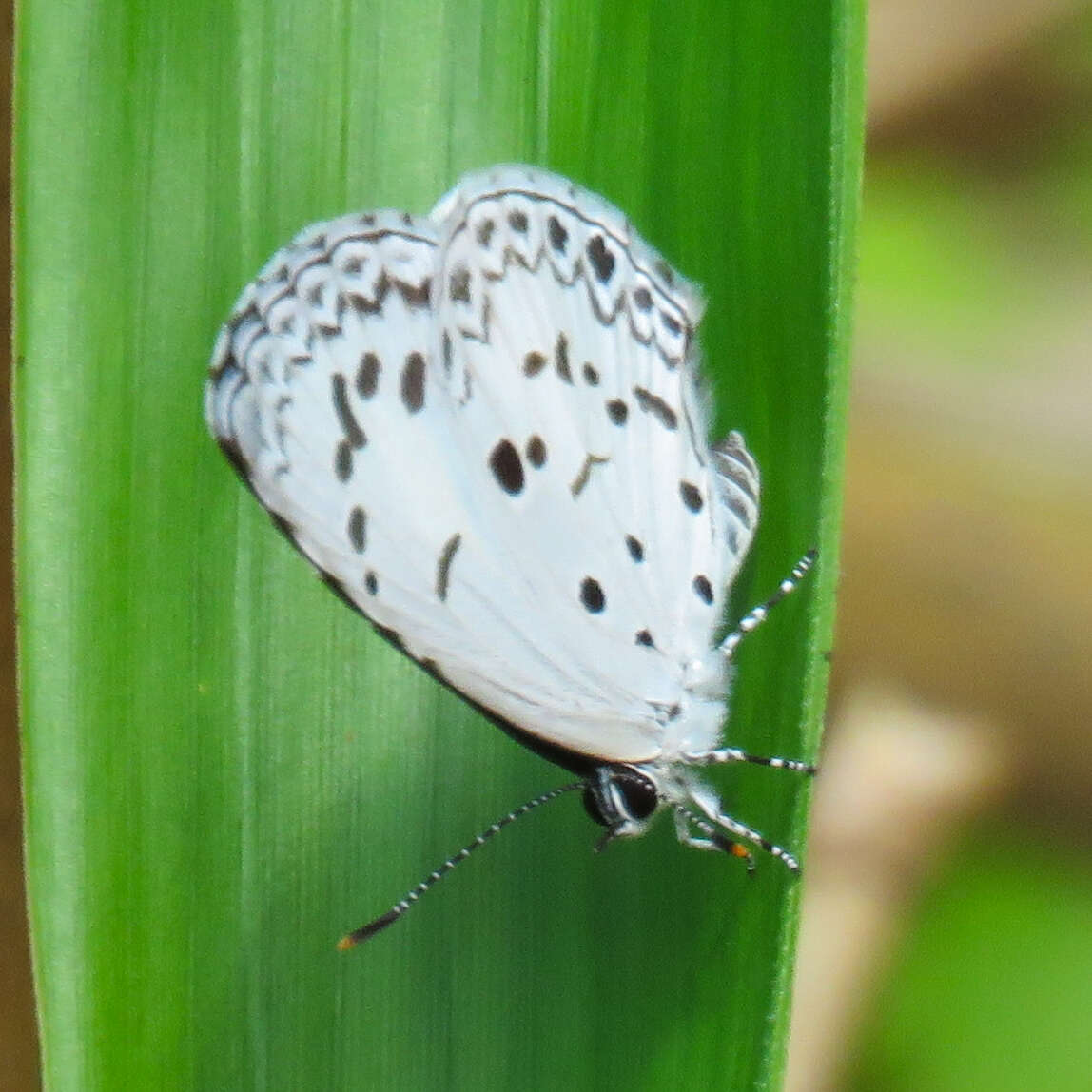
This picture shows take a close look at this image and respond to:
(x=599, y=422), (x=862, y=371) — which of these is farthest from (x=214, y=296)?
(x=862, y=371)

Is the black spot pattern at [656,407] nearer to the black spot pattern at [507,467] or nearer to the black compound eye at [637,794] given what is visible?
the black spot pattern at [507,467]

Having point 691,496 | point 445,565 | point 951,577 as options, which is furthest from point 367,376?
point 951,577

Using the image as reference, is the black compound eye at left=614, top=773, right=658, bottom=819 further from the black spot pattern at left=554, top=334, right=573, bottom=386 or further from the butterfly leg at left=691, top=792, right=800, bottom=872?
the black spot pattern at left=554, top=334, right=573, bottom=386

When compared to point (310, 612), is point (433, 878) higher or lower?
lower

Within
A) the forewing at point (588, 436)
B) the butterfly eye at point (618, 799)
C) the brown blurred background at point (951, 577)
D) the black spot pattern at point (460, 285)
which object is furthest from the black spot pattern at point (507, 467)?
the brown blurred background at point (951, 577)

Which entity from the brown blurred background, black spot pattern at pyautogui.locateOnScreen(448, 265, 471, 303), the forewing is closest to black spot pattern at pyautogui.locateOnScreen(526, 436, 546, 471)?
the forewing

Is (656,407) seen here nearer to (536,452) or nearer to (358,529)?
(536,452)
